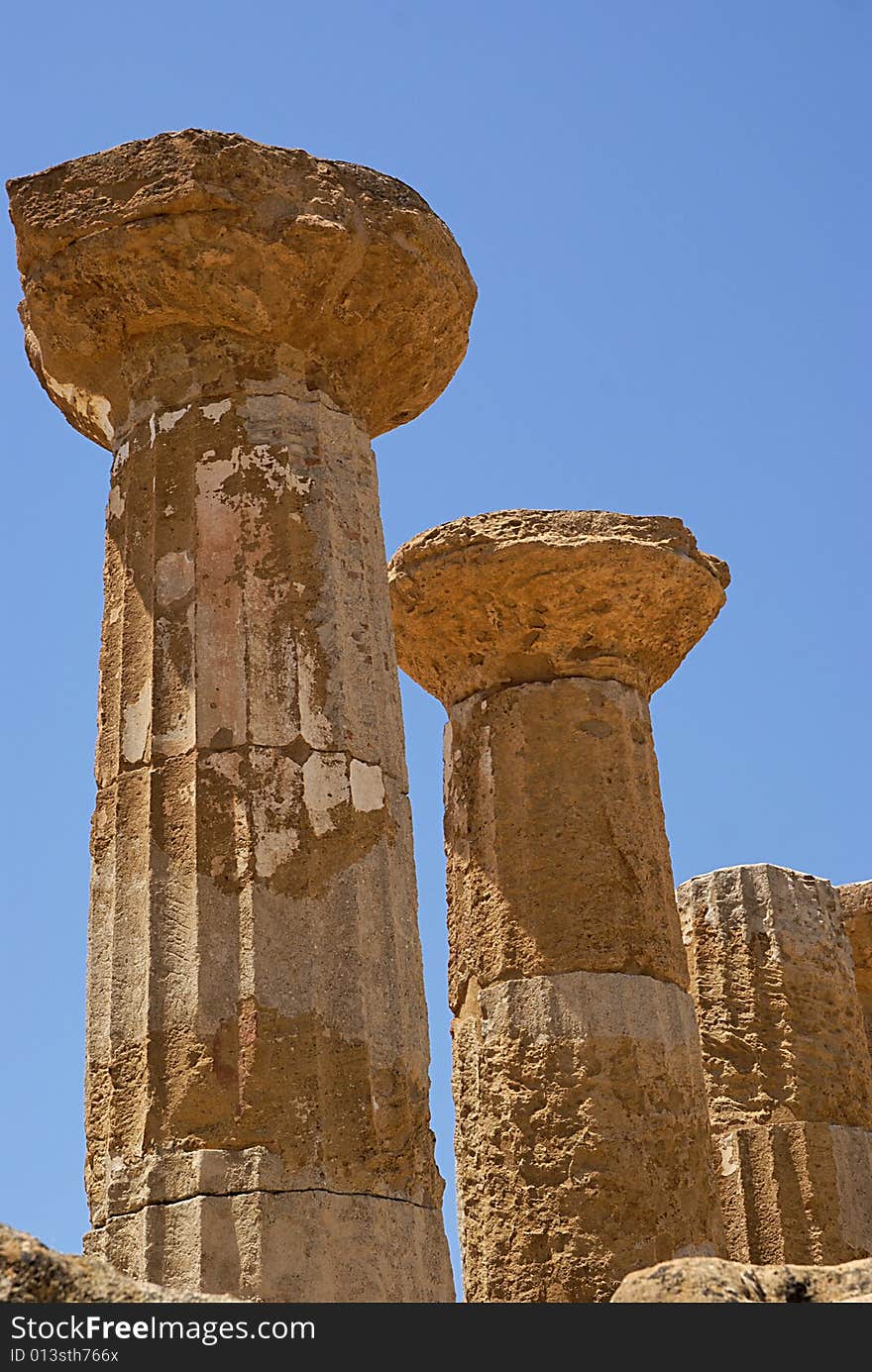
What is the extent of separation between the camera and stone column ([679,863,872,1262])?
11.6m

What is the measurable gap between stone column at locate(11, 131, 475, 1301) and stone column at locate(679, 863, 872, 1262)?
566 cm

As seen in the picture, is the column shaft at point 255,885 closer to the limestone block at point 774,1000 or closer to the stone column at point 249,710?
the stone column at point 249,710

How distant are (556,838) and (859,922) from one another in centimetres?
492

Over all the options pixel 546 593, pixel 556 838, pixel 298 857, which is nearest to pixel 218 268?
pixel 298 857

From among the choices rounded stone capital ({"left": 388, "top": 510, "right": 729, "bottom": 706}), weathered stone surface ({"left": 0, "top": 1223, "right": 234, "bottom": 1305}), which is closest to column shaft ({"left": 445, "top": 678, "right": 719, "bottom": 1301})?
rounded stone capital ({"left": 388, "top": 510, "right": 729, "bottom": 706})

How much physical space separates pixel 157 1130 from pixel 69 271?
332 cm

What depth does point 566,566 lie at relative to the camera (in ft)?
35.8

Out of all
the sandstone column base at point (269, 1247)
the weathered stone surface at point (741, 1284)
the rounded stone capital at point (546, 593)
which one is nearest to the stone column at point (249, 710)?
the sandstone column base at point (269, 1247)

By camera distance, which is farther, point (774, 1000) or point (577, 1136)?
point (774, 1000)

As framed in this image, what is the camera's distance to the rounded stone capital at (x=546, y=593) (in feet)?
35.9

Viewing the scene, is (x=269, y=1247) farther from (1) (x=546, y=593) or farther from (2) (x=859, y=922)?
(2) (x=859, y=922)

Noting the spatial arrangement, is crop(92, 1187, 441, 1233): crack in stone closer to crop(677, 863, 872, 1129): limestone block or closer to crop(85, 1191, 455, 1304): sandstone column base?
crop(85, 1191, 455, 1304): sandstone column base

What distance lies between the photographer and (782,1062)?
39.7ft
